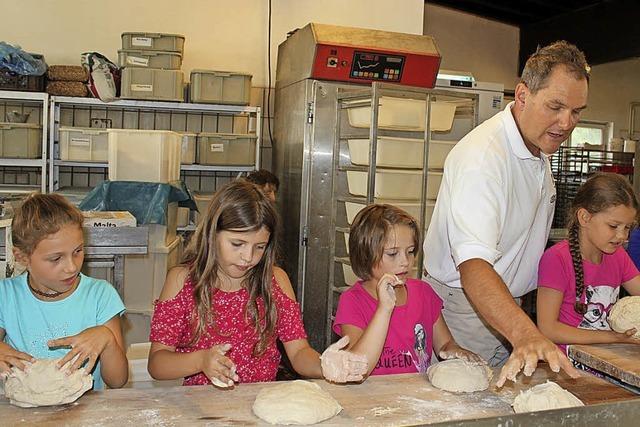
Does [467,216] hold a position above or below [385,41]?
below

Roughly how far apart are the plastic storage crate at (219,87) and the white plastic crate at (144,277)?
1408mm

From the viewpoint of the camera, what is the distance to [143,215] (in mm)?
3340

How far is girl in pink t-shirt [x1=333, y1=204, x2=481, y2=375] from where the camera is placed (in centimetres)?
185

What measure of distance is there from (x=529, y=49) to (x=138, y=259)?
6.01 metres

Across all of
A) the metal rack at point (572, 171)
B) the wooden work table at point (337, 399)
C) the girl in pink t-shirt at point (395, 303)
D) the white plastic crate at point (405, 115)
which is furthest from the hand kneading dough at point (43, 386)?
the metal rack at point (572, 171)

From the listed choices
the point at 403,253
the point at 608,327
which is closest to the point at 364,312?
the point at 403,253

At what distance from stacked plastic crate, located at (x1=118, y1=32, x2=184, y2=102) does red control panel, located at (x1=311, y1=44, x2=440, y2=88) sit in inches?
41.6

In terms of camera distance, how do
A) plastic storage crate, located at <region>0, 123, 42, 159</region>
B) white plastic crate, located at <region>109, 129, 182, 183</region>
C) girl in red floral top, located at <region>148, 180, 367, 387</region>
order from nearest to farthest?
girl in red floral top, located at <region>148, 180, 367, 387</region> → white plastic crate, located at <region>109, 129, 182, 183</region> → plastic storage crate, located at <region>0, 123, 42, 159</region>

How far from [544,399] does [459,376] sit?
0.69 feet

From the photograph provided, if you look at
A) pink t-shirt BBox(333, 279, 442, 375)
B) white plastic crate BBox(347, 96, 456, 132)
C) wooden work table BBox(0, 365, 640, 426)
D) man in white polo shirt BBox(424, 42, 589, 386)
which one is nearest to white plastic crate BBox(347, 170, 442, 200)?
white plastic crate BBox(347, 96, 456, 132)

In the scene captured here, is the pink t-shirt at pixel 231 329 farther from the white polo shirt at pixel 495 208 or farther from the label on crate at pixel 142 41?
the label on crate at pixel 142 41

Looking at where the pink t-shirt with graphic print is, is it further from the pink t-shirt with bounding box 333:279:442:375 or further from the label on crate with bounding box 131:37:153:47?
the label on crate with bounding box 131:37:153:47

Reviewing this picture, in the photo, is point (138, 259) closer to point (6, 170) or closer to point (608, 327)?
point (6, 170)

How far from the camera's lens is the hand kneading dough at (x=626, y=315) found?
1914 millimetres
